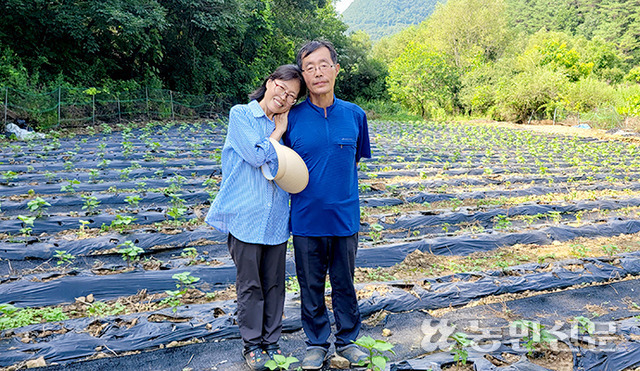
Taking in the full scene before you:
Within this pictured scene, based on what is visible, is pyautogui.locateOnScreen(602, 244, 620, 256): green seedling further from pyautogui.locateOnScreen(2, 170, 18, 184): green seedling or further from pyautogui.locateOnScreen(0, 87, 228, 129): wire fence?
pyautogui.locateOnScreen(0, 87, 228, 129): wire fence

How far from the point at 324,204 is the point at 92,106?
12413mm

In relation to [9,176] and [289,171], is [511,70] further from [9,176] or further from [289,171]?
[289,171]

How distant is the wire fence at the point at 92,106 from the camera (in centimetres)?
1039

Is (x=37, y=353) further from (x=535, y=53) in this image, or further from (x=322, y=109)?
(x=535, y=53)

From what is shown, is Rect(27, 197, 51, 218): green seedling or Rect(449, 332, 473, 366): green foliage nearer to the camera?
Rect(449, 332, 473, 366): green foliage

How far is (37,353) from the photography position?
2066 mm

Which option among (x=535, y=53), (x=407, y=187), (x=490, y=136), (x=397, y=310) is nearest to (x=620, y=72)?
(x=535, y=53)

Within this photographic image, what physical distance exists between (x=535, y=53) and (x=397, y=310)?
77.0ft

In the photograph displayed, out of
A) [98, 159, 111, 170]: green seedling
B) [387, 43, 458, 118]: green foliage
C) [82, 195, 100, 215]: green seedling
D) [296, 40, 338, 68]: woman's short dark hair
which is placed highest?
[387, 43, 458, 118]: green foliage

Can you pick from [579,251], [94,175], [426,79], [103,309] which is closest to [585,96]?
[426,79]

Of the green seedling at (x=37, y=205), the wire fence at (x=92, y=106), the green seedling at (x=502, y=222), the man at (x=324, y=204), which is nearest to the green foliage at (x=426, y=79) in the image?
the wire fence at (x=92, y=106)

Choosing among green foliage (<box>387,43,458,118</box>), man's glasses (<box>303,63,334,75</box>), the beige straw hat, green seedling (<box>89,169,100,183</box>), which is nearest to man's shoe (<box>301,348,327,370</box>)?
the beige straw hat

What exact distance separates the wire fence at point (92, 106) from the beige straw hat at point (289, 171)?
10.6 m

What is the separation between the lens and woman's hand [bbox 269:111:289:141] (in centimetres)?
191
